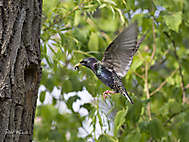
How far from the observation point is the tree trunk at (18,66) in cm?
77

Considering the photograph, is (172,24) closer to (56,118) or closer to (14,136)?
(56,118)

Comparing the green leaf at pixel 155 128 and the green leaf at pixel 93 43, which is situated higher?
the green leaf at pixel 93 43

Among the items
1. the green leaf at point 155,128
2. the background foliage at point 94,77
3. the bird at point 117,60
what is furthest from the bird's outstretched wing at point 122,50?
the green leaf at point 155,128

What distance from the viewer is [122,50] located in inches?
32.5

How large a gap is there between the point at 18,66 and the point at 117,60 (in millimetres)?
277

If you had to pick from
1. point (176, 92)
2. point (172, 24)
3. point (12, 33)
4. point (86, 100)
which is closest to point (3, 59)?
point (12, 33)

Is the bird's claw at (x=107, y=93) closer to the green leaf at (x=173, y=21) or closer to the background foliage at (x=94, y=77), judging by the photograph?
the background foliage at (x=94, y=77)

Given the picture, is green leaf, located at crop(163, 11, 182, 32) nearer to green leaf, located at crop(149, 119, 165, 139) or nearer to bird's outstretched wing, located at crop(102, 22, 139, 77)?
green leaf, located at crop(149, 119, 165, 139)

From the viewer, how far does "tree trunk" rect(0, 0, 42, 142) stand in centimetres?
77

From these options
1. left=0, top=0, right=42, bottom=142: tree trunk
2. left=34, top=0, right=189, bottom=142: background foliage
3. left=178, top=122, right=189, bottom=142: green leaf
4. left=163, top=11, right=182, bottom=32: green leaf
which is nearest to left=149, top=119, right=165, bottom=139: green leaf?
left=34, top=0, right=189, bottom=142: background foliage

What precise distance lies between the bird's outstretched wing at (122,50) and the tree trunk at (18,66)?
21cm

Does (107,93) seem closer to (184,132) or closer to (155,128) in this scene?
(155,128)

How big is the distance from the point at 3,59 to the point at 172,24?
86 cm

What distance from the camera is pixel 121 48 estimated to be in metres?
0.82
